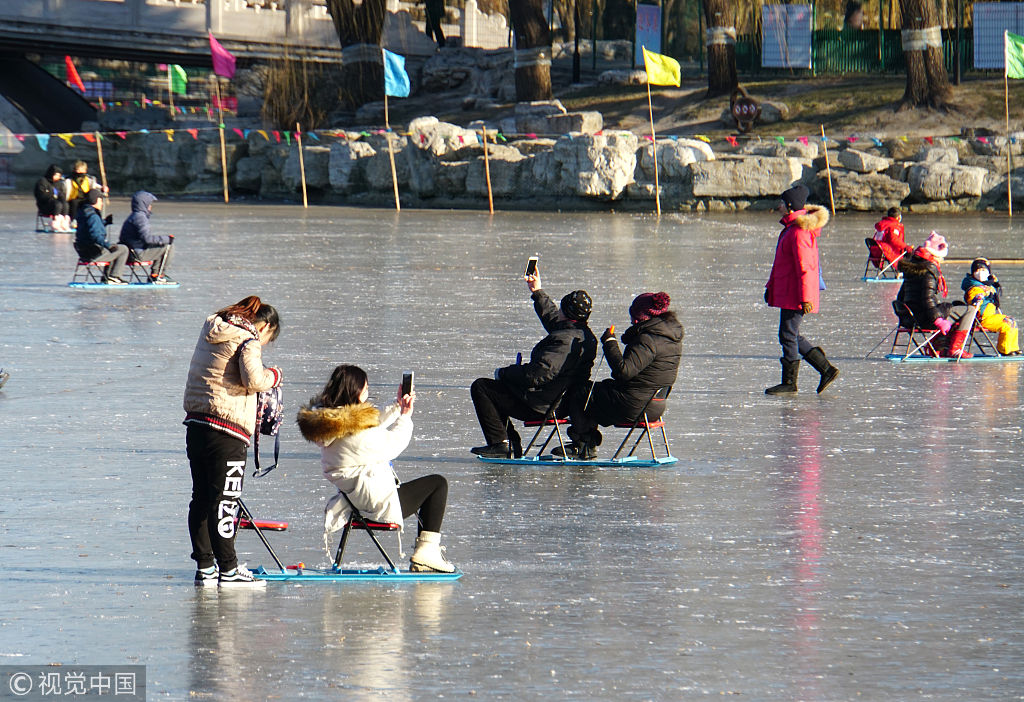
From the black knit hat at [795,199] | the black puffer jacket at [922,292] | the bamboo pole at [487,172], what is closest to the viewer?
→ the black knit hat at [795,199]

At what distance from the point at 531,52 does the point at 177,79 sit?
22.4m

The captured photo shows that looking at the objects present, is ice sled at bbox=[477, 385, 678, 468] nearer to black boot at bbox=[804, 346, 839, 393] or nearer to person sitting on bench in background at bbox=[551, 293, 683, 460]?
person sitting on bench in background at bbox=[551, 293, 683, 460]

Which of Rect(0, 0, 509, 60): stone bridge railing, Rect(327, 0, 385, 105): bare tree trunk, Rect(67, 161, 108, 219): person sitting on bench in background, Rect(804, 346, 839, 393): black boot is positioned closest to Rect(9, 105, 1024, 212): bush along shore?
Rect(327, 0, 385, 105): bare tree trunk

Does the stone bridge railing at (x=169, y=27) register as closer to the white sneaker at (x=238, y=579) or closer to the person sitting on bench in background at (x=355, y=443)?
the person sitting on bench in background at (x=355, y=443)

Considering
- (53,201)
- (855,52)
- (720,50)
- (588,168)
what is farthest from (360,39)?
Answer: (53,201)

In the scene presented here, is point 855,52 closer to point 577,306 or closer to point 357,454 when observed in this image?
point 577,306

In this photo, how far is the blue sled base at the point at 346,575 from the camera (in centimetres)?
657

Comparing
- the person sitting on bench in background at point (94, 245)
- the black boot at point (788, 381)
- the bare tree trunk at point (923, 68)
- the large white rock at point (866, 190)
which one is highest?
the bare tree trunk at point (923, 68)

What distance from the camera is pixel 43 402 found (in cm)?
1088

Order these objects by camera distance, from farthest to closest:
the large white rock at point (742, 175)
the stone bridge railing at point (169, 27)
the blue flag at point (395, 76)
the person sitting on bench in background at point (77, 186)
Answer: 1. the stone bridge railing at point (169, 27)
2. the blue flag at point (395, 76)
3. the large white rock at point (742, 175)
4. the person sitting on bench in background at point (77, 186)

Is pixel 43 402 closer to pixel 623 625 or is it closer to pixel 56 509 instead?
pixel 56 509

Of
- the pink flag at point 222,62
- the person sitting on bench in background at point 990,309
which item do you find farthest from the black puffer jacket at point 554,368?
the pink flag at point 222,62

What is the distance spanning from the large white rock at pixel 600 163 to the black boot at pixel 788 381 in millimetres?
26979

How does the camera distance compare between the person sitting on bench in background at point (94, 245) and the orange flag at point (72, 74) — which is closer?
the person sitting on bench in background at point (94, 245)
